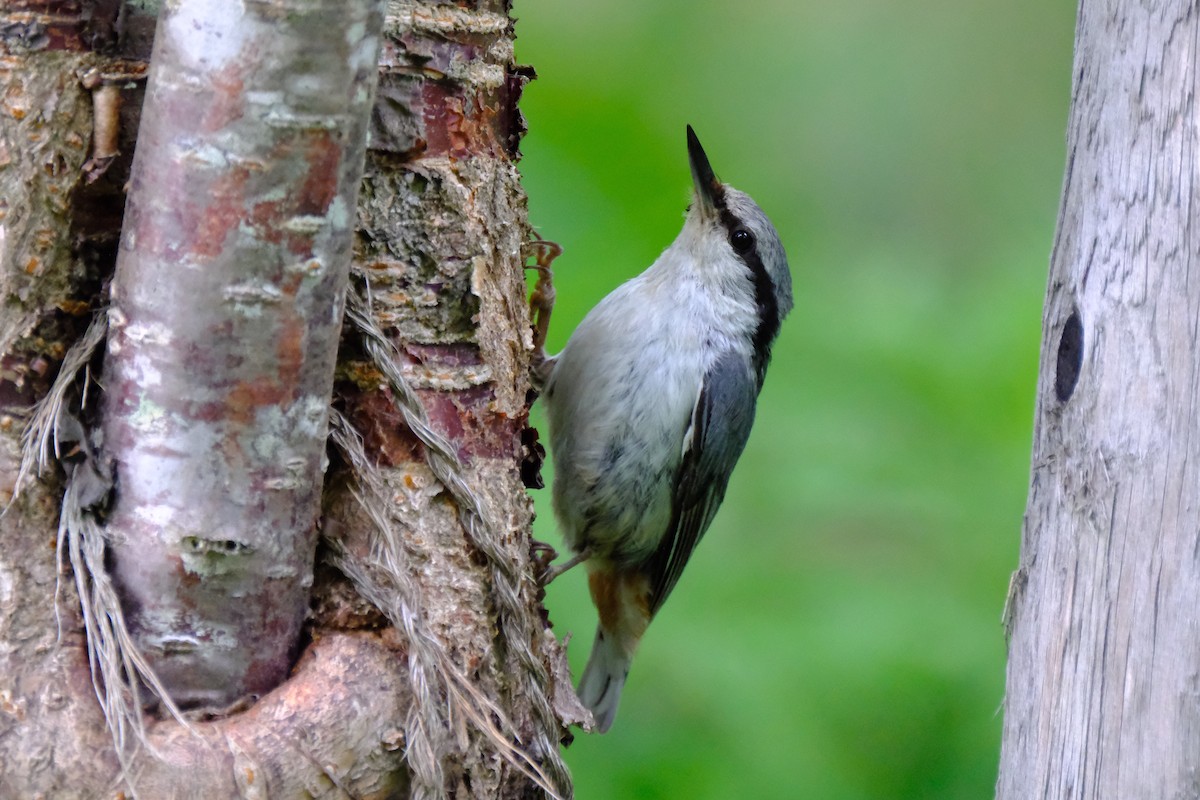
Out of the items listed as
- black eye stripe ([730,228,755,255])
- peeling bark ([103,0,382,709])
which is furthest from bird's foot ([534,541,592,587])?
peeling bark ([103,0,382,709])

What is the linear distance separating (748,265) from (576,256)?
0.63 m

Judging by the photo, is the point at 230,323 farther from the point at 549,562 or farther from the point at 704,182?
the point at 704,182

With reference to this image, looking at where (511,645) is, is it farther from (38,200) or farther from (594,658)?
(594,658)

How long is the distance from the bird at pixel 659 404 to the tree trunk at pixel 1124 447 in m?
1.40

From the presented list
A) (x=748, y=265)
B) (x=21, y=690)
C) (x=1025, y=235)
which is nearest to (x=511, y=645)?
(x=21, y=690)

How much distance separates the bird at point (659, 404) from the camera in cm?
307

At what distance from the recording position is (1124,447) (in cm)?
163

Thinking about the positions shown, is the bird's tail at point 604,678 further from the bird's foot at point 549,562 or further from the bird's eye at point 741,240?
the bird's eye at point 741,240

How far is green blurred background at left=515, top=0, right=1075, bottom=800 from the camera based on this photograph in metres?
2.85

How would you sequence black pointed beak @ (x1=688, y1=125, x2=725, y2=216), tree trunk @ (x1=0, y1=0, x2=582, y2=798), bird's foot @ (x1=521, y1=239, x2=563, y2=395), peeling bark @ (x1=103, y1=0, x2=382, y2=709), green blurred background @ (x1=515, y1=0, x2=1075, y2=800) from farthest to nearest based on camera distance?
black pointed beak @ (x1=688, y1=125, x2=725, y2=216) → bird's foot @ (x1=521, y1=239, x2=563, y2=395) → green blurred background @ (x1=515, y1=0, x2=1075, y2=800) → tree trunk @ (x1=0, y1=0, x2=582, y2=798) → peeling bark @ (x1=103, y1=0, x2=382, y2=709)

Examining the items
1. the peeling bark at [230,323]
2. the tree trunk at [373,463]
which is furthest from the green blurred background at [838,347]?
the peeling bark at [230,323]

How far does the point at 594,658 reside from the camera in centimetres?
339

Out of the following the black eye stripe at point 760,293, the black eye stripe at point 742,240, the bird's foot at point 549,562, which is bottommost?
the bird's foot at point 549,562

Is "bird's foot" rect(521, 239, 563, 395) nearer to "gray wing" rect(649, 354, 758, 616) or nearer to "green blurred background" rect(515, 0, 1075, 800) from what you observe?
"green blurred background" rect(515, 0, 1075, 800)
